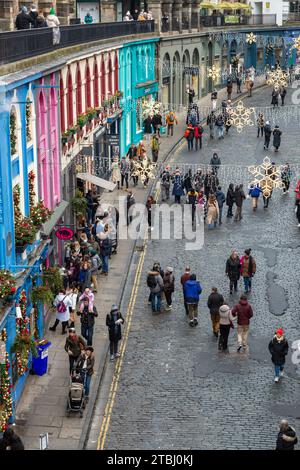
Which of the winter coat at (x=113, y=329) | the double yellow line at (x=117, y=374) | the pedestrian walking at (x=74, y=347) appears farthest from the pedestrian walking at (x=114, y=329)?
the pedestrian walking at (x=74, y=347)

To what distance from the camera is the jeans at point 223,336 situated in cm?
2311

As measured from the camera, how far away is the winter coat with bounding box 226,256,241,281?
26.8 metres

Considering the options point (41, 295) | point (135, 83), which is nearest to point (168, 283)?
point (41, 295)

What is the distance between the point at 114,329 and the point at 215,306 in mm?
2779

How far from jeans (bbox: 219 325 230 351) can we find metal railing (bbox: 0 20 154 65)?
25.2 ft

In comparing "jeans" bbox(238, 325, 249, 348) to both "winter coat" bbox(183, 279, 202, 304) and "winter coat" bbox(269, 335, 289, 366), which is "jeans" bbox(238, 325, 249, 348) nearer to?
"winter coat" bbox(269, 335, 289, 366)

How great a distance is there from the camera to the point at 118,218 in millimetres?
34031

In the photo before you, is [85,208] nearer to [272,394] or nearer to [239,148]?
[272,394]

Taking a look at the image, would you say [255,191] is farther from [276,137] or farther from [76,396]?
[76,396]

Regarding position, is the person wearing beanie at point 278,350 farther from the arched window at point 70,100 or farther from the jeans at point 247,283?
the arched window at point 70,100

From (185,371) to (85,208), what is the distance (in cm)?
1056

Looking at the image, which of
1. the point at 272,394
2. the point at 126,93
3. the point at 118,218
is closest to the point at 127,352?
the point at 272,394

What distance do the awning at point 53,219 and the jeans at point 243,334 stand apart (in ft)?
16.7

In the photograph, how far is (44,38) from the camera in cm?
2625
